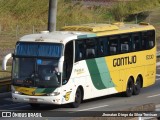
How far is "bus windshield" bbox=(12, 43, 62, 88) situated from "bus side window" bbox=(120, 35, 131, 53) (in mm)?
4649

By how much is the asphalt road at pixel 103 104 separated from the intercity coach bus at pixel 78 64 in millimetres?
354

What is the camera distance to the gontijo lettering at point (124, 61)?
26.2m

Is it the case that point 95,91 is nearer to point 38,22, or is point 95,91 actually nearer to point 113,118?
point 113,118

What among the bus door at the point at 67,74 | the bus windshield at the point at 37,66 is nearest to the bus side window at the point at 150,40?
the bus door at the point at 67,74

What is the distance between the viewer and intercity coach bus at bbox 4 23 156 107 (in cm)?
2252

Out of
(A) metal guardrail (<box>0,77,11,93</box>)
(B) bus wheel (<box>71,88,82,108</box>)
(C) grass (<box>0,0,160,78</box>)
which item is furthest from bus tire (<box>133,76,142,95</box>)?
(C) grass (<box>0,0,160,78</box>)

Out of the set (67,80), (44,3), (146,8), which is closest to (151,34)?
(67,80)

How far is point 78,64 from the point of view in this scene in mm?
23500

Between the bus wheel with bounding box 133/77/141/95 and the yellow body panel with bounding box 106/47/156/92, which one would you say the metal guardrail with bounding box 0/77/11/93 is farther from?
the bus wheel with bounding box 133/77/141/95

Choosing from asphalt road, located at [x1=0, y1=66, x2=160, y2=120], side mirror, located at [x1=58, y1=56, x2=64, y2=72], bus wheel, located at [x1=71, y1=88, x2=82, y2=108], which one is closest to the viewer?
side mirror, located at [x1=58, y1=56, x2=64, y2=72]

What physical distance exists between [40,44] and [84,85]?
2.43 metres

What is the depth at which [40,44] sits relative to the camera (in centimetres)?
2294

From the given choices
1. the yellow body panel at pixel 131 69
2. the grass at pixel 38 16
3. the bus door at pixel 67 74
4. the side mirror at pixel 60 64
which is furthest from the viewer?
the grass at pixel 38 16

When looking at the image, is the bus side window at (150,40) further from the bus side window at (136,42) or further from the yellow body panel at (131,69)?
the bus side window at (136,42)
